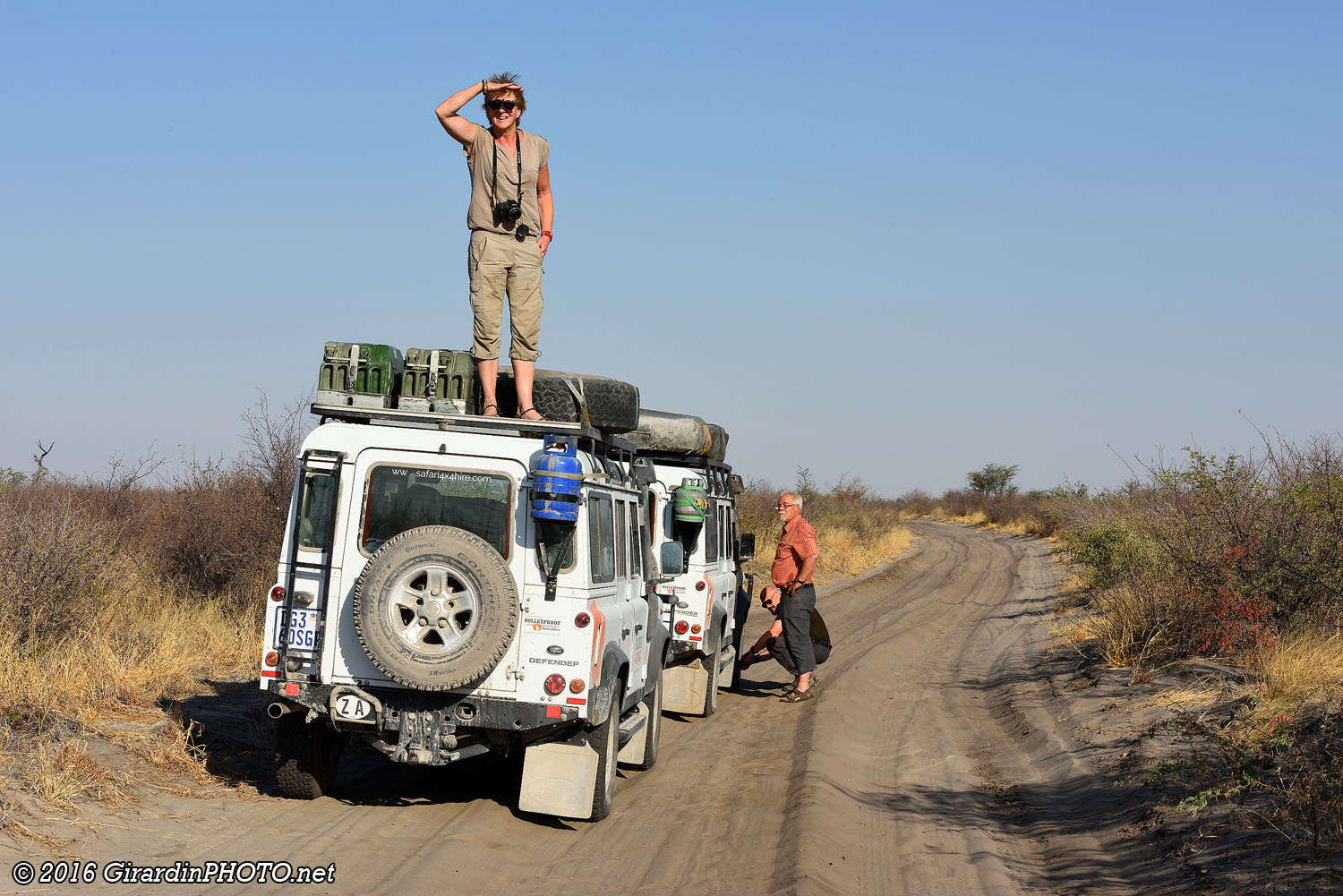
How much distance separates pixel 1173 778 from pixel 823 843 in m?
2.83

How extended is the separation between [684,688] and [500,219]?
5532 mm

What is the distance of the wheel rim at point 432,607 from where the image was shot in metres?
6.47

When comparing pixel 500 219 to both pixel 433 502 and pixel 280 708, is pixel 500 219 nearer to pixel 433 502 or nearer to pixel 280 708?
pixel 433 502

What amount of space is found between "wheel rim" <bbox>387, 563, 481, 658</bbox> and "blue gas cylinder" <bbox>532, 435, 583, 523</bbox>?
23.9 inches

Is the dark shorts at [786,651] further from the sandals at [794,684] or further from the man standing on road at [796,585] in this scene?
the sandals at [794,684]

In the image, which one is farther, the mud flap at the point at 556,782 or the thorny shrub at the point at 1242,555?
the thorny shrub at the point at 1242,555

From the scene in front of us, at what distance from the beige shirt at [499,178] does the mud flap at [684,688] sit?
514 centimetres

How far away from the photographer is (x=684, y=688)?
39.2ft

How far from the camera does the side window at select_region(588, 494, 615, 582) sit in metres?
7.17

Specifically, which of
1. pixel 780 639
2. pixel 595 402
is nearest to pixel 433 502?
pixel 595 402

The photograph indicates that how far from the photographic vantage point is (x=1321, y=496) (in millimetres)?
11961

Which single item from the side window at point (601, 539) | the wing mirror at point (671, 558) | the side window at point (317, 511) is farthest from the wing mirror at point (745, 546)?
the side window at point (317, 511)

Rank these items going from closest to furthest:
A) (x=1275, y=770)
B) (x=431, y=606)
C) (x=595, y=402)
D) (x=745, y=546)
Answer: (x=431, y=606) < (x=1275, y=770) < (x=595, y=402) < (x=745, y=546)

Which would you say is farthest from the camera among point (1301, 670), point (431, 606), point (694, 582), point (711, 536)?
point (711, 536)
